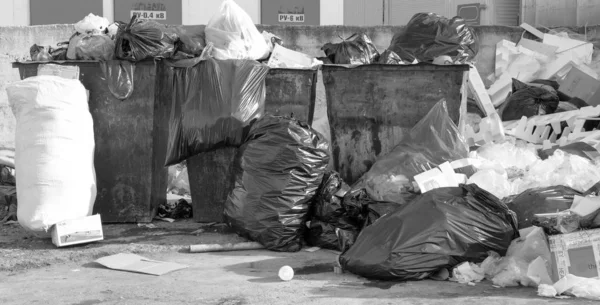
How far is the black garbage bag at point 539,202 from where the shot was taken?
439 cm

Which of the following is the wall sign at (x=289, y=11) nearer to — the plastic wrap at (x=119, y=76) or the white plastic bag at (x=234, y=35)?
the white plastic bag at (x=234, y=35)

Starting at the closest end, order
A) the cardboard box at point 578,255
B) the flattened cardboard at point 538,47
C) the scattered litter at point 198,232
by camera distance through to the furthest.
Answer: the cardboard box at point 578,255 < the scattered litter at point 198,232 < the flattened cardboard at point 538,47

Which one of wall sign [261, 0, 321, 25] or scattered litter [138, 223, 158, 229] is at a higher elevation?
wall sign [261, 0, 321, 25]

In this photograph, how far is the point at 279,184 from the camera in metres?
4.93

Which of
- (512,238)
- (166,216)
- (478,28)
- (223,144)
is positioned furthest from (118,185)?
(478,28)

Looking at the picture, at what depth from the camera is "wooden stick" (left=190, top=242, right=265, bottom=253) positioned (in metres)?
4.95

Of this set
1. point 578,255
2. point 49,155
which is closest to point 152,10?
point 49,155

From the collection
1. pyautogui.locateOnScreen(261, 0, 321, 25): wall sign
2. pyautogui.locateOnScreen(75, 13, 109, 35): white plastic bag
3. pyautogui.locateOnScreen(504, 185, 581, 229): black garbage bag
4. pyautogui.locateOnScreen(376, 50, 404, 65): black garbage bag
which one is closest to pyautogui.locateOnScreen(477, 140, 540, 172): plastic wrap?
pyautogui.locateOnScreen(504, 185, 581, 229): black garbage bag

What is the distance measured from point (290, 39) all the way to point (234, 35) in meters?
2.20

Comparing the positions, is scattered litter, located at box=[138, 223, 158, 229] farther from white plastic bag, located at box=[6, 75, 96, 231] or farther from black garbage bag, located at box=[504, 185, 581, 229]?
black garbage bag, located at box=[504, 185, 581, 229]

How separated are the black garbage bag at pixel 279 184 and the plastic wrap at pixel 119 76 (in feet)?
3.68

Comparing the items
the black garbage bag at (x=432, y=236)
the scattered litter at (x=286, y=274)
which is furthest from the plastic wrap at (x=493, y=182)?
the scattered litter at (x=286, y=274)

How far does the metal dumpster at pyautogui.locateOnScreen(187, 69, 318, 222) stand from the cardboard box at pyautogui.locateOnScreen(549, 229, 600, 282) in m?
2.29

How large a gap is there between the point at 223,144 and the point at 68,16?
848cm
